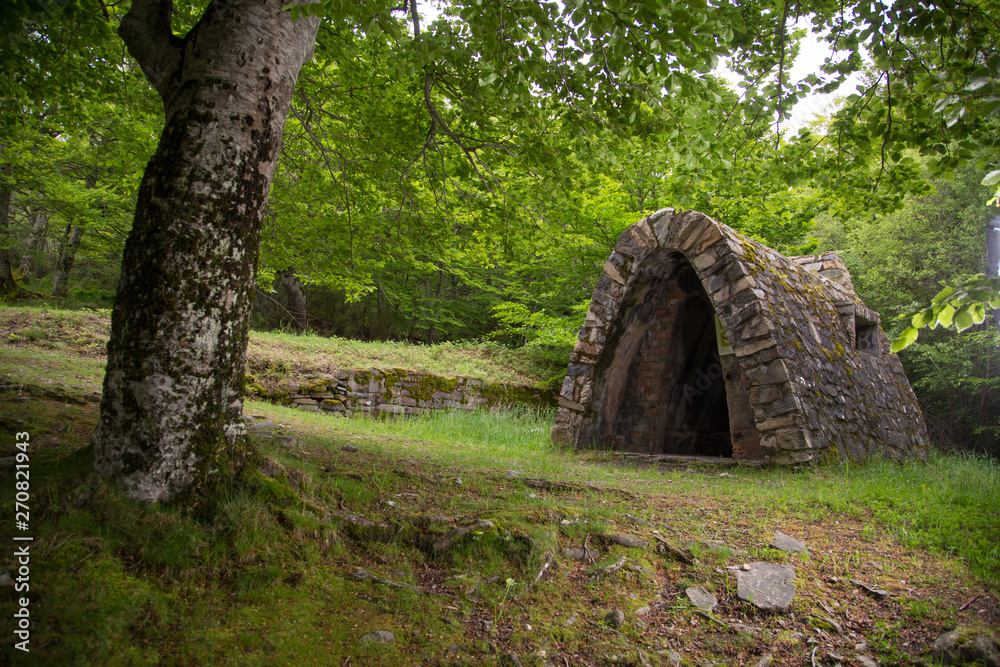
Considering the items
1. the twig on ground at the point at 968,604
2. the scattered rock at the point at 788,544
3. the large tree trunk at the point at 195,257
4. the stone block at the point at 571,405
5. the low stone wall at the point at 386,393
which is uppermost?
the large tree trunk at the point at 195,257

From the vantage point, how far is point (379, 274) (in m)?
16.6

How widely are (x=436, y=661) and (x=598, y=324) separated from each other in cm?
558

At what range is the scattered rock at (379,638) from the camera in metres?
1.87

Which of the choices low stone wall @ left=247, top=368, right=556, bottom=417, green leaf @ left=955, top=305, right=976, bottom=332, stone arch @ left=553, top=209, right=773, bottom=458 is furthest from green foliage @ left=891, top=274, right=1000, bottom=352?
low stone wall @ left=247, top=368, right=556, bottom=417

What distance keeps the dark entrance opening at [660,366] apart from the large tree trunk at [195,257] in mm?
5357

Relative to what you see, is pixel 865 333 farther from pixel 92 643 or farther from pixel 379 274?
pixel 379 274

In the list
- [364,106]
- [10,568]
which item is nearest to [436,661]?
[10,568]

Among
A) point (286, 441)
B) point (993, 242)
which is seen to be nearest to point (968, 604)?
point (286, 441)

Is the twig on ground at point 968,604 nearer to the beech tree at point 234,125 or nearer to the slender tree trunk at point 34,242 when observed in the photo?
the beech tree at point 234,125

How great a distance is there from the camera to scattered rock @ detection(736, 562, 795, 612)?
7.61 feet

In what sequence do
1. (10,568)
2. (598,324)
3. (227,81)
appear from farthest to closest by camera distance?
(598,324) → (227,81) → (10,568)

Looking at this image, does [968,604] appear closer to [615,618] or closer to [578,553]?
[615,618]

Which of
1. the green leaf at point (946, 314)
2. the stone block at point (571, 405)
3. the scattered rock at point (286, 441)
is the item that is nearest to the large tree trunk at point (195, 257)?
the scattered rock at point (286, 441)

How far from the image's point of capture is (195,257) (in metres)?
2.24
